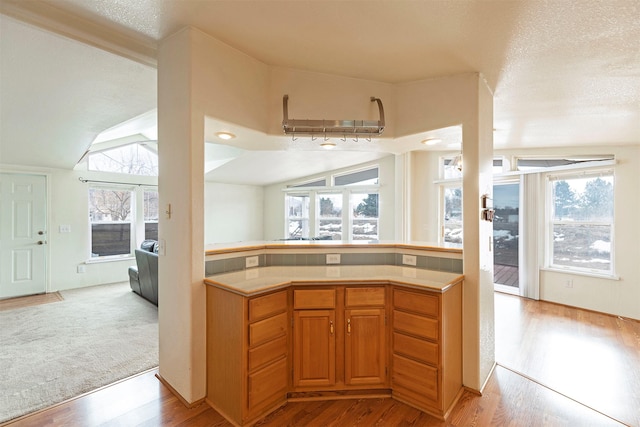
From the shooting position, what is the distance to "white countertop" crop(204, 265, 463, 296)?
2.03 metres

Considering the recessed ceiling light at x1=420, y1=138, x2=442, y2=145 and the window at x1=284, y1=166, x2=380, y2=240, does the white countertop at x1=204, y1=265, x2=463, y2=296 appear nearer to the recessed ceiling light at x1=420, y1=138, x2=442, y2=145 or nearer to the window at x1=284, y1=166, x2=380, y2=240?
the recessed ceiling light at x1=420, y1=138, x2=442, y2=145

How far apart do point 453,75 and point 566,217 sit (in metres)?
3.57

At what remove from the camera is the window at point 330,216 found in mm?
7184

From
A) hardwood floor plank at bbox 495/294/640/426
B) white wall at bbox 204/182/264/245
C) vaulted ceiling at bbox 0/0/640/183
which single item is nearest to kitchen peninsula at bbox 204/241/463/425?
hardwood floor plank at bbox 495/294/640/426

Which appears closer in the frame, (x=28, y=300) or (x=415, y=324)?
(x=415, y=324)

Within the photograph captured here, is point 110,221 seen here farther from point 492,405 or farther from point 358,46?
point 492,405

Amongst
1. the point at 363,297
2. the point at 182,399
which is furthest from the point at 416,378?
the point at 182,399

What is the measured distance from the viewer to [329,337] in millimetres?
2170

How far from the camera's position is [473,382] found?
228 centimetres

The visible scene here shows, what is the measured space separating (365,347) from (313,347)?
0.38m

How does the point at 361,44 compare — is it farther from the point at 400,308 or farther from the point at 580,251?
the point at 580,251

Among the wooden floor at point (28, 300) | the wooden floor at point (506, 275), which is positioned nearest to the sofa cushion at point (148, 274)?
the wooden floor at point (28, 300)

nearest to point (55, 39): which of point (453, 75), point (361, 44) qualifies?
point (361, 44)

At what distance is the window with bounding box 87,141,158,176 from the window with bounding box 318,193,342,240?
3.79m
